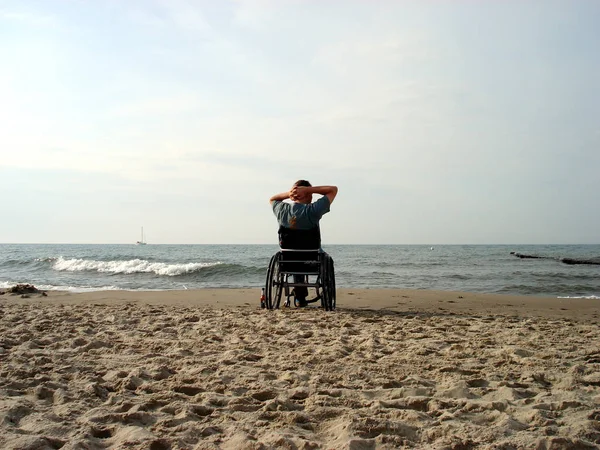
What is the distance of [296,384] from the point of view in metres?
3.04

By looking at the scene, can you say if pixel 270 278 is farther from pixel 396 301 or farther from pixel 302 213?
pixel 396 301

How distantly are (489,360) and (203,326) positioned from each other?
2.89 meters

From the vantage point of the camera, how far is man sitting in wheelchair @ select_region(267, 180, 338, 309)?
6.26 meters

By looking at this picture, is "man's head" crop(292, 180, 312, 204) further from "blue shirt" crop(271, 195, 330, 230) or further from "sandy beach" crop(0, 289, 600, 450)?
"sandy beach" crop(0, 289, 600, 450)

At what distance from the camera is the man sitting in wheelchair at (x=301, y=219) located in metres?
6.26

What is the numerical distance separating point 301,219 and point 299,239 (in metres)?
0.35

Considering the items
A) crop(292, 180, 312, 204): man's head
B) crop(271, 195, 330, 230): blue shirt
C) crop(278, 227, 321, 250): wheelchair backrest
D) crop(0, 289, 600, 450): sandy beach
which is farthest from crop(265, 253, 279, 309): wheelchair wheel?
crop(0, 289, 600, 450): sandy beach

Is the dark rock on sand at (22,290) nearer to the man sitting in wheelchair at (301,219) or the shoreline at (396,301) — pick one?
the shoreline at (396,301)

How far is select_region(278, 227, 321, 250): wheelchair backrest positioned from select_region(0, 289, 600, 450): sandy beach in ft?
4.17

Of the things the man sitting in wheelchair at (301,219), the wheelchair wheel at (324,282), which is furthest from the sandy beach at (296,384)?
the man sitting in wheelchair at (301,219)

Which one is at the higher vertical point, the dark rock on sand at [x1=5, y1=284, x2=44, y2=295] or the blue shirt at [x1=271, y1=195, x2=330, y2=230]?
the blue shirt at [x1=271, y1=195, x2=330, y2=230]

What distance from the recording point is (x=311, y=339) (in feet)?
14.4

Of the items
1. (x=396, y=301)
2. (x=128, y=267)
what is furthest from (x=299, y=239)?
(x=128, y=267)

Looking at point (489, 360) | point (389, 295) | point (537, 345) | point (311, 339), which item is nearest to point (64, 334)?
point (311, 339)
